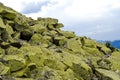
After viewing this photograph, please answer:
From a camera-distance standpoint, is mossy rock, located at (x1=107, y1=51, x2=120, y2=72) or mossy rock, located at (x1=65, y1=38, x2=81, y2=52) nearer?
mossy rock, located at (x1=107, y1=51, x2=120, y2=72)

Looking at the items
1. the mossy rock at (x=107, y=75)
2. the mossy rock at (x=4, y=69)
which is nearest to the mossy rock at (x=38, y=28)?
the mossy rock at (x=107, y=75)

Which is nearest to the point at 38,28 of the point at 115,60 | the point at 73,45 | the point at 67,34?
the point at 73,45

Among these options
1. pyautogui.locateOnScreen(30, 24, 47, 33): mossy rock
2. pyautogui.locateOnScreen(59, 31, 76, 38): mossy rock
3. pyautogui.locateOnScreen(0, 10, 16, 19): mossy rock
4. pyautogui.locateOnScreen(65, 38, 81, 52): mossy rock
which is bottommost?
pyautogui.locateOnScreen(65, 38, 81, 52): mossy rock

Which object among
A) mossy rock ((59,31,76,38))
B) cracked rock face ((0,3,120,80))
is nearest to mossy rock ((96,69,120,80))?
cracked rock face ((0,3,120,80))

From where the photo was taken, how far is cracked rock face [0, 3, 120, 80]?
31.2 metres

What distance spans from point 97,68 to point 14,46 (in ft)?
32.7

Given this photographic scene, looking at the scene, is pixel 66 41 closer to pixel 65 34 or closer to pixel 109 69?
pixel 65 34

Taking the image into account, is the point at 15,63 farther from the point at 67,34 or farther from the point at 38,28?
the point at 67,34

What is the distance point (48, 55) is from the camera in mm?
35188

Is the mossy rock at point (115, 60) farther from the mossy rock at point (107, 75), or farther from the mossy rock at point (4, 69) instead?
the mossy rock at point (4, 69)

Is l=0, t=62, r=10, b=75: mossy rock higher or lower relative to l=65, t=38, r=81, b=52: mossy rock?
lower

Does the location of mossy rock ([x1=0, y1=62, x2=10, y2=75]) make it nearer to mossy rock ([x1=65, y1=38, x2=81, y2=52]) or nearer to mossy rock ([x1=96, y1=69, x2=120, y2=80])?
mossy rock ([x1=96, y1=69, x2=120, y2=80])

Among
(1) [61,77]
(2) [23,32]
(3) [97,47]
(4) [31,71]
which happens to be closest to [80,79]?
(1) [61,77]

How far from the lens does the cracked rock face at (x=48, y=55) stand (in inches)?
1229
